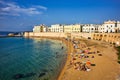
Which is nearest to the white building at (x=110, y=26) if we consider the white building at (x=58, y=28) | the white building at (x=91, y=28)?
the white building at (x=91, y=28)

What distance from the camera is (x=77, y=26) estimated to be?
332 ft

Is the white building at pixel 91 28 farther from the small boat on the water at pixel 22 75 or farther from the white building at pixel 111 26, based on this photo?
the small boat on the water at pixel 22 75

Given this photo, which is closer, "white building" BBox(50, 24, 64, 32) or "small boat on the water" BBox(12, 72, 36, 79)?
"small boat on the water" BBox(12, 72, 36, 79)

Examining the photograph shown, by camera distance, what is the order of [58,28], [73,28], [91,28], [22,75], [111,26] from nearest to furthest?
[22,75]
[111,26]
[91,28]
[73,28]
[58,28]

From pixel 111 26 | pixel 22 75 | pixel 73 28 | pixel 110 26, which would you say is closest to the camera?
pixel 22 75

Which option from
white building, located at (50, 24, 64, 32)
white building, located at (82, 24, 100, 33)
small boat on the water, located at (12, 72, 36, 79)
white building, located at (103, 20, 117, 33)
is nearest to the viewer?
small boat on the water, located at (12, 72, 36, 79)

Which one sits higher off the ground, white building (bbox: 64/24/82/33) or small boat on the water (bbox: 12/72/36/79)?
white building (bbox: 64/24/82/33)

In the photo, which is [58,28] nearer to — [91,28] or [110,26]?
[91,28]

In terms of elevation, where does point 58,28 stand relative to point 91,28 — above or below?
above

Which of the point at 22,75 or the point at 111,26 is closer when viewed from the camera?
the point at 22,75

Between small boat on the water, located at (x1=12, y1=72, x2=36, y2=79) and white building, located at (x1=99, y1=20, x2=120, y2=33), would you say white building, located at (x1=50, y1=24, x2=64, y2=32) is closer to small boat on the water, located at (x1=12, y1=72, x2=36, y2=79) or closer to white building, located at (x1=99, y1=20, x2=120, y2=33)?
white building, located at (x1=99, y1=20, x2=120, y2=33)

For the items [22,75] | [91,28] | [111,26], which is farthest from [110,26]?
[22,75]

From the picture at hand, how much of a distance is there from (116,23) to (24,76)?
198 feet

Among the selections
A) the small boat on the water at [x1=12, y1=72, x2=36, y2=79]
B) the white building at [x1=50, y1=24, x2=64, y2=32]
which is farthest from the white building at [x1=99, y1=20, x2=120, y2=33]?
the small boat on the water at [x1=12, y1=72, x2=36, y2=79]
